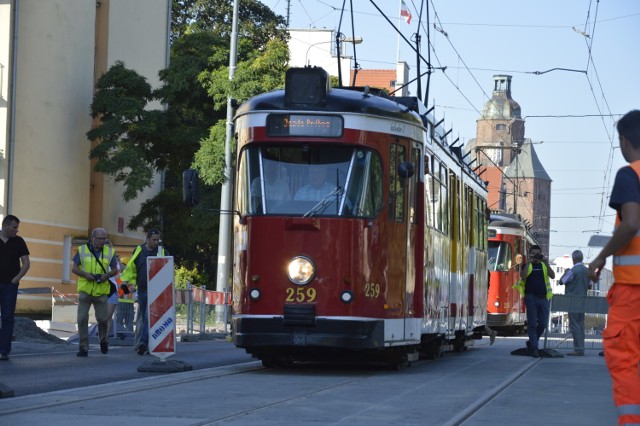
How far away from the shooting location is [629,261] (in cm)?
758

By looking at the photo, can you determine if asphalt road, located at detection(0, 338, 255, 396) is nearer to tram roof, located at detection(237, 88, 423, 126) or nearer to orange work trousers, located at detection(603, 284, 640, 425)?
tram roof, located at detection(237, 88, 423, 126)

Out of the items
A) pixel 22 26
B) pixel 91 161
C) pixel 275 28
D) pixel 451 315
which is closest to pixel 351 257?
pixel 451 315

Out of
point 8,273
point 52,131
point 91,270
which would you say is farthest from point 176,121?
point 8,273

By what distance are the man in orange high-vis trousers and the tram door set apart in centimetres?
795

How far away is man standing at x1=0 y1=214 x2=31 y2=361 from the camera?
662 inches

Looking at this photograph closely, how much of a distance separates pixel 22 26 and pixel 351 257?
89.4ft

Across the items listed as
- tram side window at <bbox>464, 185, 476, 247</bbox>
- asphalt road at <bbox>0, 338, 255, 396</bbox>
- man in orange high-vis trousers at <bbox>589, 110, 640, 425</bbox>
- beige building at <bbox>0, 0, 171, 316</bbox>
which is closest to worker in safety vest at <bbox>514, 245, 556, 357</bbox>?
tram side window at <bbox>464, 185, 476, 247</bbox>

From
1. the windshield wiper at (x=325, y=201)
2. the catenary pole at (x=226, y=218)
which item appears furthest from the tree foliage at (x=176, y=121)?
the windshield wiper at (x=325, y=201)

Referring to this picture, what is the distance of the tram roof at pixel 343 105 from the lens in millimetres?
15430

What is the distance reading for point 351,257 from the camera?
15148 millimetres

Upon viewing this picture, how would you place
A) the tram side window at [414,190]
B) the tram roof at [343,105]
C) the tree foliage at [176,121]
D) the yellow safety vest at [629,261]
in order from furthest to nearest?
the tree foliage at [176,121] < the tram side window at [414,190] < the tram roof at [343,105] < the yellow safety vest at [629,261]

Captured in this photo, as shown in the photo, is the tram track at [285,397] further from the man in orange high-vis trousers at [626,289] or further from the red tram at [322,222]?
the man in orange high-vis trousers at [626,289]

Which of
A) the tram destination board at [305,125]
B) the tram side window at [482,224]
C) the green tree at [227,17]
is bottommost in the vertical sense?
the tram side window at [482,224]

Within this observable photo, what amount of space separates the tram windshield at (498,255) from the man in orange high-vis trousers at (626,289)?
30087 mm
